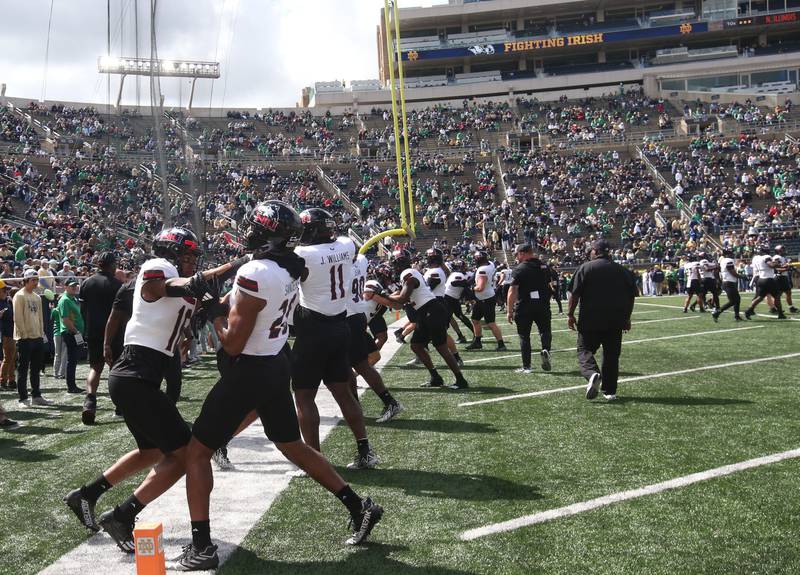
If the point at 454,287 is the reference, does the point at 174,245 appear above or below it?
above

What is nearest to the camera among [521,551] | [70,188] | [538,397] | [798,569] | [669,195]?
[798,569]

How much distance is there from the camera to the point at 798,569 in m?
3.73

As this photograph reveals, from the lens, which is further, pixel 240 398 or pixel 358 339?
pixel 358 339

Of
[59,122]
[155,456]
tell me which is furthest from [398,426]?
[59,122]

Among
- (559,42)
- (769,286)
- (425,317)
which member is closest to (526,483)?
(425,317)

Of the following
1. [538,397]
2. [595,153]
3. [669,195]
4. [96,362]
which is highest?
[595,153]

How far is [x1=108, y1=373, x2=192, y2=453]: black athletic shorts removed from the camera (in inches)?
178

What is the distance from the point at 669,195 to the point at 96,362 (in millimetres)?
35400

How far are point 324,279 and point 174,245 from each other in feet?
4.86

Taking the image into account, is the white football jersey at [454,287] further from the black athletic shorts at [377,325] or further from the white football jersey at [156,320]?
the white football jersey at [156,320]

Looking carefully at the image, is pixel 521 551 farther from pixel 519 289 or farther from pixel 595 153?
pixel 595 153

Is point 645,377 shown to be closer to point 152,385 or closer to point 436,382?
point 436,382

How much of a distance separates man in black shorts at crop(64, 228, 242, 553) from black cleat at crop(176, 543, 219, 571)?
52 cm

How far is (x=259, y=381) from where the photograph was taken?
429cm
